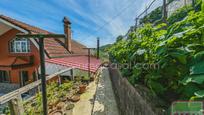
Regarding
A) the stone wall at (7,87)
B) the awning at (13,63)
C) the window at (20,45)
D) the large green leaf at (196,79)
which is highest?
the window at (20,45)

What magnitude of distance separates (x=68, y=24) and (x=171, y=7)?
10.7 m

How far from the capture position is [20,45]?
47.0 ft

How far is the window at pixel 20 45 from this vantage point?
14.1 meters

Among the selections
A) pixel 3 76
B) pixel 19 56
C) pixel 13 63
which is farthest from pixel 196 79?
pixel 3 76

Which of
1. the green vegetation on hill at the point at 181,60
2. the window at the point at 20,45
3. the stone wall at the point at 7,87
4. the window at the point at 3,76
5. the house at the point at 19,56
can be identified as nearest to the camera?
the green vegetation on hill at the point at 181,60

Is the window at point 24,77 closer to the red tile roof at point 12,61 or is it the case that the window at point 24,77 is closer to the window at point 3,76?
the red tile roof at point 12,61

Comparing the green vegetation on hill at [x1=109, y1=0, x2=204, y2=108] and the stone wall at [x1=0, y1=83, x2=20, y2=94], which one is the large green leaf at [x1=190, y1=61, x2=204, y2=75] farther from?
the stone wall at [x1=0, y1=83, x2=20, y2=94]

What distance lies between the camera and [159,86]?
5.23 ft

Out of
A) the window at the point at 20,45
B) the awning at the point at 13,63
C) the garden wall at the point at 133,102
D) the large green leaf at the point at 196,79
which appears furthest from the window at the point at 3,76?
the large green leaf at the point at 196,79

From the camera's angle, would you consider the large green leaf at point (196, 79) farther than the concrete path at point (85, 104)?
No

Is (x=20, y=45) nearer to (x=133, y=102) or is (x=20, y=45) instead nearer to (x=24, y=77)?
(x=24, y=77)

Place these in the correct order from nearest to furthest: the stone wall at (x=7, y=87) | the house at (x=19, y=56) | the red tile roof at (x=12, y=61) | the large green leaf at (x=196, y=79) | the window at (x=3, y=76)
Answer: the large green leaf at (x=196, y=79) < the red tile roof at (x=12, y=61) < the house at (x=19, y=56) < the stone wall at (x=7, y=87) < the window at (x=3, y=76)

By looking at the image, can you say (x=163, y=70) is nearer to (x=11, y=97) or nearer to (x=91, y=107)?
(x=11, y=97)

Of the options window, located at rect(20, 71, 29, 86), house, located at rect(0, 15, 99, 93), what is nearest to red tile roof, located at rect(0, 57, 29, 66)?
house, located at rect(0, 15, 99, 93)
